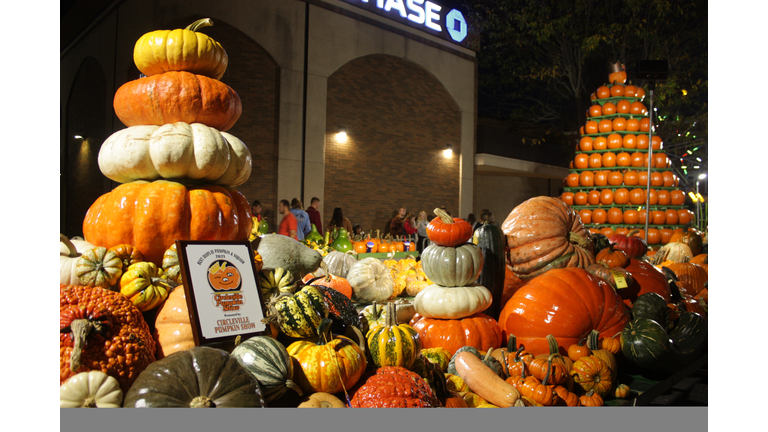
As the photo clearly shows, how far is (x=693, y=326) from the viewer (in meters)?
2.77

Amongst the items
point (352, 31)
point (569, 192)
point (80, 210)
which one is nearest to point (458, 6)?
point (352, 31)

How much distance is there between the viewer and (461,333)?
2.65 meters

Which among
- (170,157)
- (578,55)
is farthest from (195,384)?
(578,55)

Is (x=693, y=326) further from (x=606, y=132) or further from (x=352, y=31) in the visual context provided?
(x=352, y=31)

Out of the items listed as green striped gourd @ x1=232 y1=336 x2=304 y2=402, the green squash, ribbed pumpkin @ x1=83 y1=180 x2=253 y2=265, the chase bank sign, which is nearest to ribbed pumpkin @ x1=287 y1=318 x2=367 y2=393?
green striped gourd @ x1=232 y1=336 x2=304 y2=402

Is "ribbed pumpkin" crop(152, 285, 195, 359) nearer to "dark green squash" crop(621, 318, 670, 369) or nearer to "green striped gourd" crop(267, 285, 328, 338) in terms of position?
"green striped gourd" crop(267, 285, 328, 338)

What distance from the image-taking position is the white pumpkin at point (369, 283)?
14.9ft

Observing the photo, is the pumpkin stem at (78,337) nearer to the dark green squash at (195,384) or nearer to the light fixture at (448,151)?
the dark green squash at (195,384)

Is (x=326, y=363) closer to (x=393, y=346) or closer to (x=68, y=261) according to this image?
(x=393, y=346)

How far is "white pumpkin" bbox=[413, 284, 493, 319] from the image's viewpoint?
8.84ft

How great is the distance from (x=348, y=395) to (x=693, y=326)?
84.7 inches

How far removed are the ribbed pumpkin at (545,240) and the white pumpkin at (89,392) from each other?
2.50m

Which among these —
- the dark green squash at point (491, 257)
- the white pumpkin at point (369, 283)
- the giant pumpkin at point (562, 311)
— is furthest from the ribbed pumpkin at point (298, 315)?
the white pumpkin at point (369, 283)

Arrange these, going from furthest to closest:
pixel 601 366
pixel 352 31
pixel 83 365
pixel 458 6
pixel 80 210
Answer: pixel 458 6 < pixel 352 31 < pixel 80 210 < pixel 601 366 < pixel 83 365
